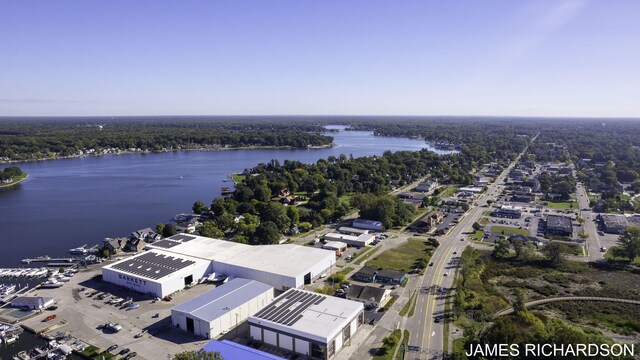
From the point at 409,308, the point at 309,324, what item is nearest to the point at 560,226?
the point at 409,308

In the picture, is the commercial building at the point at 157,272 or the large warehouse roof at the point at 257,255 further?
the large warehouse roof at the point at 257,255

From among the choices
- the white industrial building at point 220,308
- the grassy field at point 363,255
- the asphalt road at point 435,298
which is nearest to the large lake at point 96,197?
the white industrial building at point 220,308

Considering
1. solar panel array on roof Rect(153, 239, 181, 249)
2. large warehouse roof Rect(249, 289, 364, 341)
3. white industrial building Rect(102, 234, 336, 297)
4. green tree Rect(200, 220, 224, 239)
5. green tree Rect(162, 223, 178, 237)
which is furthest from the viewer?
green tree Rect(162, 223, 178, 237)

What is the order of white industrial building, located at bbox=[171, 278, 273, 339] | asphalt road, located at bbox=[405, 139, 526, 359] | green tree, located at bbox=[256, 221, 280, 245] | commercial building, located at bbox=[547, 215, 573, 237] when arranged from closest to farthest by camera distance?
asphalt road, located at bbox=[405, 139, 526, 359], white industrial building, located at bbox=[171, 278, 273, 339], green tree, located at bbox=[256, 221, 280, 245], commercial building, located at bbox=[547, 215, 573, 237]

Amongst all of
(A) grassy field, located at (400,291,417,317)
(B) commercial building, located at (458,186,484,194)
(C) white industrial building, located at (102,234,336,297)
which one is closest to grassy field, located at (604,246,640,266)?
(A) grassy field, located at (400,291,417,317)

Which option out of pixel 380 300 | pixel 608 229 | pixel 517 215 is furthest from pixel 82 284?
pixel 608 229

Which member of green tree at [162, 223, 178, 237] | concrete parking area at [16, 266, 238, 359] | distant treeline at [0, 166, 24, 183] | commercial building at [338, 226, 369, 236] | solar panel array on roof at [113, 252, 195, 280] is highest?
distant treeline at [0, 166, 24, 183]

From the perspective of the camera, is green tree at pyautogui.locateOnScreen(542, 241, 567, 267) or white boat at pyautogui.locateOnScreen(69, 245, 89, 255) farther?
white boat at pyautogui.locateOnScreen(69, 245, 89, 255)

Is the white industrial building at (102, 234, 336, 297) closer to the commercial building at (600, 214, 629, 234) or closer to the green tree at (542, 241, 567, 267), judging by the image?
the green tree at (542, 241, 567, 267)

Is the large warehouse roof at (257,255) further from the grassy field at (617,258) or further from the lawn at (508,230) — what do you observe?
the grassy field at (617,258)
